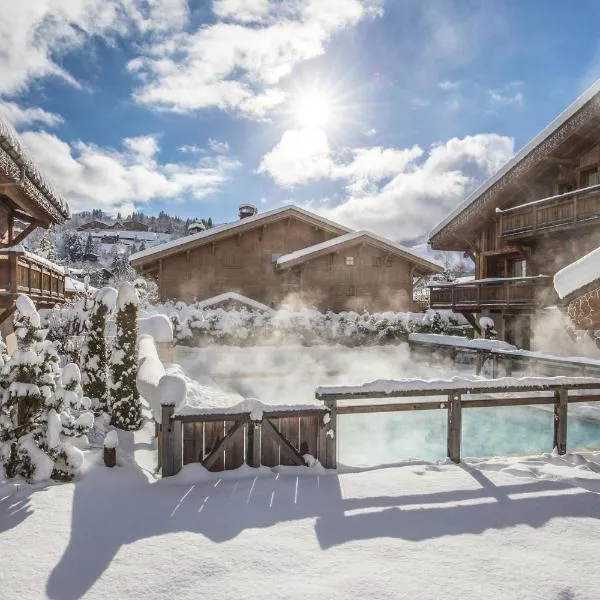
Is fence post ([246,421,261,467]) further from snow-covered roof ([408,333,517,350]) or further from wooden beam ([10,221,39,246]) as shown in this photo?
wooden beam ([10,221,39,246])

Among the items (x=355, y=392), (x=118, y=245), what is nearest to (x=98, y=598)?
(x=355, y=392)

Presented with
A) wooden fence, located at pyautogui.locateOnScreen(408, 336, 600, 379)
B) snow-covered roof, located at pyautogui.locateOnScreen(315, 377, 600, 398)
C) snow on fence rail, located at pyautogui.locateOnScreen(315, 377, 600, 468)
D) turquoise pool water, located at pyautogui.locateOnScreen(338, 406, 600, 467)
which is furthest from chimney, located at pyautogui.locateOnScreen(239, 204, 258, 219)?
snow-covered roof, located at pyautogui.locateOnScreen(315, 377, 600, 398)

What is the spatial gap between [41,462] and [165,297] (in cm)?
2141

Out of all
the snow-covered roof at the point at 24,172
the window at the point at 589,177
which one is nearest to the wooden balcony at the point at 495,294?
the window at the point at 589,177

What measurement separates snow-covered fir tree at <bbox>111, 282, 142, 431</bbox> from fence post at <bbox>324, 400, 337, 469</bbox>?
4358 mm

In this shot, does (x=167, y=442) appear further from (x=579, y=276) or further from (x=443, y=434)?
(x=443, y=434)

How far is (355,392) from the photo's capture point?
653 centimetres

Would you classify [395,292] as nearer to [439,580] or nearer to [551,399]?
[551,399]

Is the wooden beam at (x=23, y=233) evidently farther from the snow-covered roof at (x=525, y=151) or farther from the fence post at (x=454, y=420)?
the snow-covered roof at (x=525, y=151)

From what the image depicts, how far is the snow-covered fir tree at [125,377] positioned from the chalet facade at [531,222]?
48.0 feet

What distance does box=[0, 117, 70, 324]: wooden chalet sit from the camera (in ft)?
28.5

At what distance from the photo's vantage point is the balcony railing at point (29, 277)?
11500mm

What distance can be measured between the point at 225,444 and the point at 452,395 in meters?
3.74

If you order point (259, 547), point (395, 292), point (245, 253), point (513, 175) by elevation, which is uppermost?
point (513, 175)
